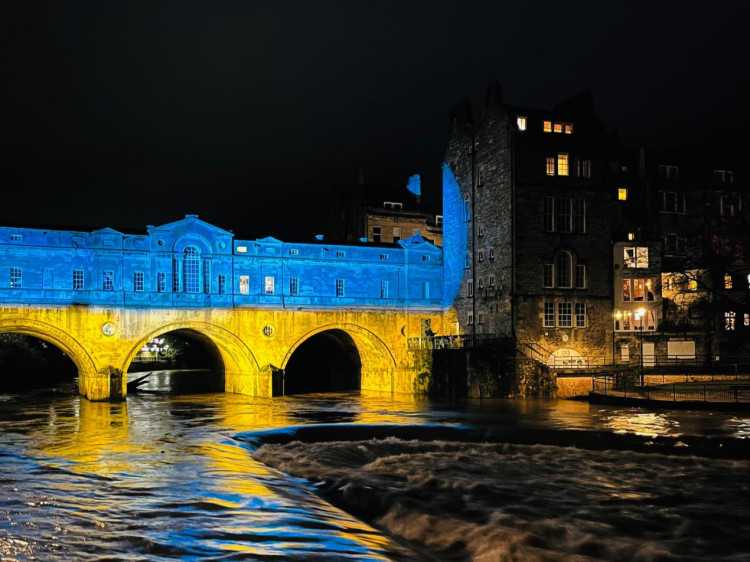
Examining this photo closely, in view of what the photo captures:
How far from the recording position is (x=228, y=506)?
1587cm

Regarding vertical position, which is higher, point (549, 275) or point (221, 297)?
point (549, 275)

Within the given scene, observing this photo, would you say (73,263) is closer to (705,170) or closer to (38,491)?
(38,491)

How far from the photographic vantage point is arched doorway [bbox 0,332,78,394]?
55250 mm

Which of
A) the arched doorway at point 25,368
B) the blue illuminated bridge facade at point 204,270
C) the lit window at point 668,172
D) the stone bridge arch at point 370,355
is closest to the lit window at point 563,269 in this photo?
the blue illuminated bridge facade at point 204,270

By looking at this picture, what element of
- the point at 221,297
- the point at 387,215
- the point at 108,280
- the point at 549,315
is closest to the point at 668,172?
the point at 549,315

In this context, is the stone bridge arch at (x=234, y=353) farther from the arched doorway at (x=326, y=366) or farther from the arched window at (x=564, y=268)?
the arched window at (x=564, y=268)

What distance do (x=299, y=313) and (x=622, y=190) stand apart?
21.9m

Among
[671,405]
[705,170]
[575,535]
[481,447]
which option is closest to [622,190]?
[705,170]

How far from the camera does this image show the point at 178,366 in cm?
8731

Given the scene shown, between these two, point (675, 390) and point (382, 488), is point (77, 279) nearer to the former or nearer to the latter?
point (382, 488)

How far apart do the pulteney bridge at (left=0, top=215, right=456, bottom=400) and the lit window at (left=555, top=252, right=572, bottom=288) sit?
851 cm

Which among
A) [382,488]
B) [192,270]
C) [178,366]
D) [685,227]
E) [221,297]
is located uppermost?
[685,227]

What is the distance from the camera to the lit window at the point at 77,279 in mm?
42594

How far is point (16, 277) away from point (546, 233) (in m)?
29.8
